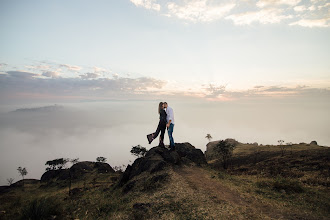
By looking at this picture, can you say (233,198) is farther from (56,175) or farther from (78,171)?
(56,175)

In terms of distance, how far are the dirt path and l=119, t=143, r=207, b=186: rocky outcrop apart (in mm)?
1452

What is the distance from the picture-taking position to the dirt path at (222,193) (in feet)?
28.4

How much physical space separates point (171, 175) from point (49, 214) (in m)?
8.18

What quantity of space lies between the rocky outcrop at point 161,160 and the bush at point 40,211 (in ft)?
23.8

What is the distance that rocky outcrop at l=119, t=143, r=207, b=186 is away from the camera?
1583cm

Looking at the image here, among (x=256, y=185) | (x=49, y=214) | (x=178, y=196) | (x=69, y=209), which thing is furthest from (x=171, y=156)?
(x=49, y=214)

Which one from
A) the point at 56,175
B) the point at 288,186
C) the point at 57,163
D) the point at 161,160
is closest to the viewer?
the point at 288,186

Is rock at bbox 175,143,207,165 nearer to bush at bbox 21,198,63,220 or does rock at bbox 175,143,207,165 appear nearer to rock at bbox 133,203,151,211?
rock at bbox 133,203,151,211

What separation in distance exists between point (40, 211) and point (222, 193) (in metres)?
10.8

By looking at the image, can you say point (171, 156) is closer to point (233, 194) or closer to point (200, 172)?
point (200, 172)

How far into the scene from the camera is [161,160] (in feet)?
53.1

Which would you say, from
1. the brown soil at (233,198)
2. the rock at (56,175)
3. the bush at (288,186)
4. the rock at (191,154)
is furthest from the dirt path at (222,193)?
the rock at (56,175)

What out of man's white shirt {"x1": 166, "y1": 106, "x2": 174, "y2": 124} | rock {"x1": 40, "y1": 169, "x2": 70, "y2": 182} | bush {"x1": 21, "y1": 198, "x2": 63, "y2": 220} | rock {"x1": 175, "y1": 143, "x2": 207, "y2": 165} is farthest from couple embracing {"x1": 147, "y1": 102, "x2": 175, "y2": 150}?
rock {"x1": 40, "y1": 169, "x2": 70, "y2": 182}

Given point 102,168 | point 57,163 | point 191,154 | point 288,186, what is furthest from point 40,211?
point 57,163
